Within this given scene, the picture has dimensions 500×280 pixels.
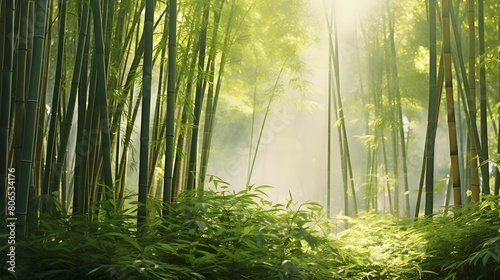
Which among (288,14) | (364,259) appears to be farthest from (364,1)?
(364,259)

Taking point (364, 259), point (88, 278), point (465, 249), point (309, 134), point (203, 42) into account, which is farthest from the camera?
point (309, 134)

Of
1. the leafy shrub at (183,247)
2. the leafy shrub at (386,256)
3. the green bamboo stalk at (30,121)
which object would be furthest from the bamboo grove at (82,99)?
the leafy shrub at (386,256)

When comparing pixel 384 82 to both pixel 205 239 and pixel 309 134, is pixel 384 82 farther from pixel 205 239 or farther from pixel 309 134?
pixel 309 134

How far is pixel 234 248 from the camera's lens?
8.50 ft

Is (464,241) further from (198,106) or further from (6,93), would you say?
(6,93)

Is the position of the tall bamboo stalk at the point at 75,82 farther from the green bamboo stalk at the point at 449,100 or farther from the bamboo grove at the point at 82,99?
the green bamboo stalk at the point at 449,100

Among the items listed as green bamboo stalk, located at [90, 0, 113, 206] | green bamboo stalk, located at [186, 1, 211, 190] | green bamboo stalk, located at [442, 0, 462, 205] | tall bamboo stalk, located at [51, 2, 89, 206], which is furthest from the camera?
green bamboo stalk, located at [186, 1, 211, 190]

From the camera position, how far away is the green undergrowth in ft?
7.55

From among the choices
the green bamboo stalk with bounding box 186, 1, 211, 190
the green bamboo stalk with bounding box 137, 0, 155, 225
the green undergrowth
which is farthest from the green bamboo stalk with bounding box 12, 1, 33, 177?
the green bamboo stalk with bounding box 186, 1, 211, 190

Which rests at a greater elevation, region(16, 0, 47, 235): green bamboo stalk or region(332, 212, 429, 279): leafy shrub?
region(16, 0, 47, 235): green bamboo stalk

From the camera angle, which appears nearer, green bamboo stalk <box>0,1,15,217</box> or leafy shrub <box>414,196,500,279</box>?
green bamboo stalk <box>0,1,15,217</box>

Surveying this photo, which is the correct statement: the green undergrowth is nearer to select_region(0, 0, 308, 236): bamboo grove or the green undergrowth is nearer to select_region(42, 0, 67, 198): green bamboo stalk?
select_region(0, 0, 308, 236): bamboo grove

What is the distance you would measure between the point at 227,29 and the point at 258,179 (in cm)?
1173

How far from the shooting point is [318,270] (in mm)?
2711
